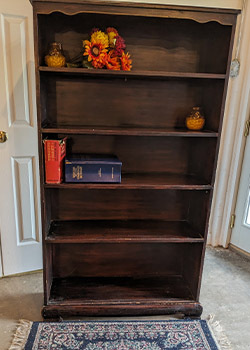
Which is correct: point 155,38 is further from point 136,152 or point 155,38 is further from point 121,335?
point 121,335

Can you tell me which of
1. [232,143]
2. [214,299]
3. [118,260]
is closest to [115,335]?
[118,260]

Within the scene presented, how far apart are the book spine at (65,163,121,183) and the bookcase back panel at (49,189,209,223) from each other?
10.2 inches

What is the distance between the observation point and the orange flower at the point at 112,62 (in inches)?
57.9

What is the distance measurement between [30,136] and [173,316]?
147cm

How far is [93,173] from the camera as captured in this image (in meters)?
1.58

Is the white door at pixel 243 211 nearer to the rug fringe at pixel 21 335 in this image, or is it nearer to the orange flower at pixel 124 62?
the orange flower at pixel 124 62

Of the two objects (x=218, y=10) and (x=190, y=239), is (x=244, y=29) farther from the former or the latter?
(x=190, y=239)

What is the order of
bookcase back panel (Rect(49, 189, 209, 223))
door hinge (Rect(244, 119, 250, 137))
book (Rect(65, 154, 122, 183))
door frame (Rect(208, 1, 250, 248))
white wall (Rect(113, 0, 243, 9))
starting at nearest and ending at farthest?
1. book (Rect(65, 154, 122, 183))
2. bookcase back panel (Rect(49, 189, 209, 223))
3. white wall (Rect(113, 0, 243, 9))
4. door frame (Rect(208, 1, 250, 248))
5. door hinge (Rect(244, 119, 250, 137))

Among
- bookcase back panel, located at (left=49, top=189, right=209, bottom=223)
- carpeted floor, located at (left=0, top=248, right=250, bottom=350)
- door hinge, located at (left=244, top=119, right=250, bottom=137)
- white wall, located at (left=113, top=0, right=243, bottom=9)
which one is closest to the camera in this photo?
carpeted floor, located at (left=0, top=248, right=250, bottom=350)

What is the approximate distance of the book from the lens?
1.56 m

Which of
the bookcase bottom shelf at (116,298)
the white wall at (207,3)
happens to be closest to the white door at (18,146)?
the bookcase bottom shelf at (116,298)

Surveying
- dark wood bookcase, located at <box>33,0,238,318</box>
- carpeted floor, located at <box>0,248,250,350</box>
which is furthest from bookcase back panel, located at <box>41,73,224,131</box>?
carpeted floor, located at <box>0,248,250,350</box>

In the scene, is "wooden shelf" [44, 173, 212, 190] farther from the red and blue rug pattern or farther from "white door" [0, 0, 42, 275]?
the red and blue rug pattern

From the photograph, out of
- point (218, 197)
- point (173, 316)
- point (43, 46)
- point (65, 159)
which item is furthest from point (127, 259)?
point (43, 46)
